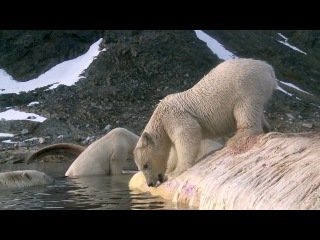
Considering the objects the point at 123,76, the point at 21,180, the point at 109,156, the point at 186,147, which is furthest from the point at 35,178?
the point at 123,76

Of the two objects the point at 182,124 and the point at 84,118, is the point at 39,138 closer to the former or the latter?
the point at 84,118

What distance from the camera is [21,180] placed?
17.2 meters

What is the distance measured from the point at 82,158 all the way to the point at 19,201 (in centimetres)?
780

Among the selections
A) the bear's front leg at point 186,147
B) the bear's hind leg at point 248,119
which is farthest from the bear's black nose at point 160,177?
the bear's hind leg at point 248,119

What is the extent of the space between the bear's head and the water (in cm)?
39

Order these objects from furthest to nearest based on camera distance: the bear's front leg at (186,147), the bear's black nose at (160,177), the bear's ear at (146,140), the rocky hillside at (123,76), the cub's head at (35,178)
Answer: the rocky hillside at (123,76) → the cub's head at (35,178) → the bear's black nose at (160,177) → the bear's ear at (146,140) → the bear's front leg at (186,147)

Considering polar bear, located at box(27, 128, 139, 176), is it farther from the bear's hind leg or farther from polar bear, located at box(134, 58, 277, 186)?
the bear's hind leg

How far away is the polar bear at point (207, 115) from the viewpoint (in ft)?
40.5

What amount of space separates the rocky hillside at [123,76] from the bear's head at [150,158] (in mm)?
22530

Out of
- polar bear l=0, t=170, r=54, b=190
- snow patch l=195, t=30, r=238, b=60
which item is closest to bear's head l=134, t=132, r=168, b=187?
polar bear l=0, t=170, r=54, b=190

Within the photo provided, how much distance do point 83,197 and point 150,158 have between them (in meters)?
1.81

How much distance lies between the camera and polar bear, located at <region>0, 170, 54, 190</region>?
16839 millimetres

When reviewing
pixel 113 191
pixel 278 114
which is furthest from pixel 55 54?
pixel 113 191

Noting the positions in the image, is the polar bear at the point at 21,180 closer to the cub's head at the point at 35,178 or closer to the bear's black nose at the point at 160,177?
the cub's head at the point at 35,178
